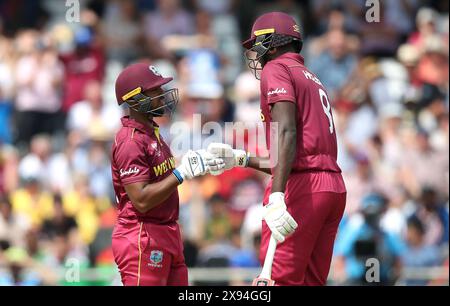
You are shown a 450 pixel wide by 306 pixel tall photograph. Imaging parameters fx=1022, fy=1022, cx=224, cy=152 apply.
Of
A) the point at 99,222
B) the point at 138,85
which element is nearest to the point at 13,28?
the point at 99,222

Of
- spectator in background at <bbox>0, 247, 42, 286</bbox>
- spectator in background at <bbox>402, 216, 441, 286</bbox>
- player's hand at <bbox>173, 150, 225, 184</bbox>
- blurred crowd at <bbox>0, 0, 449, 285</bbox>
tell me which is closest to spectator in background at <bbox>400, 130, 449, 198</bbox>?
blurred crowd at <bbox>0, 0, 449, 285</bbox>

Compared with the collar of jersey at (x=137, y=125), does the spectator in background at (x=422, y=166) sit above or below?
below

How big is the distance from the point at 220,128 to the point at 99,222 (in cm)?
205

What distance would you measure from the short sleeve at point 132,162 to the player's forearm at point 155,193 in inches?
4.0

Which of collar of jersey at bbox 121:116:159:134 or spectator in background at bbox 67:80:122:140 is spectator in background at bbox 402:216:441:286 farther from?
collar of jersey at bbox 121:116:159:134

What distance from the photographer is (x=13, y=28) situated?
54.5 feet

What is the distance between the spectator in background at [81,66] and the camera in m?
15.4

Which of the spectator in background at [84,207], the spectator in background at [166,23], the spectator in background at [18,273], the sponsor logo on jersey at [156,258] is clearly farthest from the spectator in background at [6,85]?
the sponsor logo on jersey at [156,258]

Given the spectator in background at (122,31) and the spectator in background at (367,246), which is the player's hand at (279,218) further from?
the spectator in background at (122,31)

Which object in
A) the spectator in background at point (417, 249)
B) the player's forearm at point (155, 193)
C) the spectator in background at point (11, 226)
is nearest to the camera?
the player's forearm at point (155, 193)

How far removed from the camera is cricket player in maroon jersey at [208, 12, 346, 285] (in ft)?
23.0

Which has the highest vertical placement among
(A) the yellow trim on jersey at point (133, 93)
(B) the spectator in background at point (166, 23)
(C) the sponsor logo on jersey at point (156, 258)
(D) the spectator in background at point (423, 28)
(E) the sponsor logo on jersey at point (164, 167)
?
(B) the spectator in background at point (166, 23)

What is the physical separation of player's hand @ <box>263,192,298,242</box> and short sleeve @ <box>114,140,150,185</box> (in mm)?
1026
